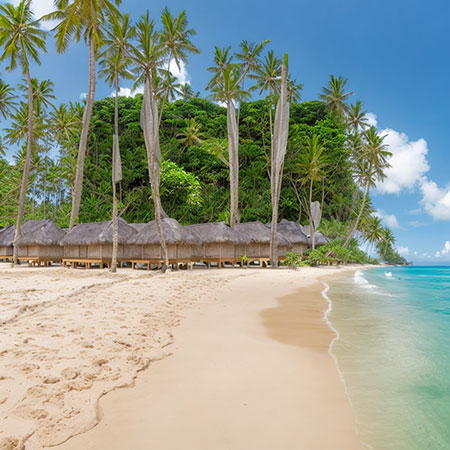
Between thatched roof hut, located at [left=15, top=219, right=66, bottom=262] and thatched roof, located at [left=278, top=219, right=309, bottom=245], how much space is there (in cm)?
1511

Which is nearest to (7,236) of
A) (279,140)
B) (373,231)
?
(279,140)

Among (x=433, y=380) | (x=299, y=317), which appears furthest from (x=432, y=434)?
(x=299, y=317)

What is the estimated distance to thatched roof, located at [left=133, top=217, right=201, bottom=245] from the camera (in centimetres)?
1639

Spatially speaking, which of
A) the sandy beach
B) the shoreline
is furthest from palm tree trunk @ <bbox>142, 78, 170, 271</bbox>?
the shoreline

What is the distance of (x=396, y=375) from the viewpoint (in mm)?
3480

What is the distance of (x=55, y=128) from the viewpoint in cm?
2658

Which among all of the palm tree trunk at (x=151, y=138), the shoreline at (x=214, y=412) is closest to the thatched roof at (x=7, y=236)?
the palm tree trunk at (x=151, y=138)

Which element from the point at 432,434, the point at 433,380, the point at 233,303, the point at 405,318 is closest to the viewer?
the point at 432,434

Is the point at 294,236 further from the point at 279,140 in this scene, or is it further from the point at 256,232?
the point at 279,140

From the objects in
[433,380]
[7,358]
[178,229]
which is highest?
[178,229]

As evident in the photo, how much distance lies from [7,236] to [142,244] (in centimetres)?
1169

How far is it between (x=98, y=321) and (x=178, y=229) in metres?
12.5

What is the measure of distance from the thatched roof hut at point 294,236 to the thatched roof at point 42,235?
598 inches

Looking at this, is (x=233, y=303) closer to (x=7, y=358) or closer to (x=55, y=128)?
(x=7, y=358)
